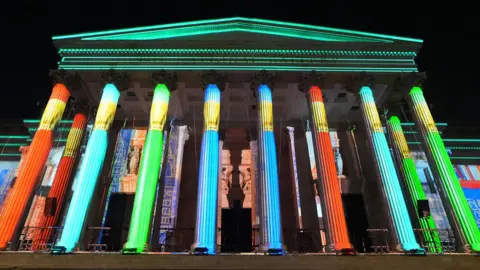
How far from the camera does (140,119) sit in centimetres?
2448

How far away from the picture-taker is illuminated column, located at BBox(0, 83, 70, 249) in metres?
15.5

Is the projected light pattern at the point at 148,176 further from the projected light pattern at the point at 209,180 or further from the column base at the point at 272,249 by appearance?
the column base at the point at 272,249

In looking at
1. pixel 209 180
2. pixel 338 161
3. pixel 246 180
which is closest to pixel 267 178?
pixel 209 180

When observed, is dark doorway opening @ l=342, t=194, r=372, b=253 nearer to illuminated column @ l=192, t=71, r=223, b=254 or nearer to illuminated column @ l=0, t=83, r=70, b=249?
illuminated column @ l=192, t=71, r=223, b=254

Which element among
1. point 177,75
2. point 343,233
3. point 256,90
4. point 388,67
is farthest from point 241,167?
point 388,67

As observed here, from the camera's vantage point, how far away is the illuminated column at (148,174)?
592 inches

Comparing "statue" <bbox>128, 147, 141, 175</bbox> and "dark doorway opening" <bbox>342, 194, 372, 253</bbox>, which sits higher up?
"statue" <bbox>128, 147, 141, 175</bbox>

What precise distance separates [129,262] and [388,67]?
17.1m

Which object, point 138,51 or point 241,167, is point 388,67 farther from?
point 138,51

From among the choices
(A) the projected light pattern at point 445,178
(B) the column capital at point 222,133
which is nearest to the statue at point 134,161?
(B) the column capital at point 222,133

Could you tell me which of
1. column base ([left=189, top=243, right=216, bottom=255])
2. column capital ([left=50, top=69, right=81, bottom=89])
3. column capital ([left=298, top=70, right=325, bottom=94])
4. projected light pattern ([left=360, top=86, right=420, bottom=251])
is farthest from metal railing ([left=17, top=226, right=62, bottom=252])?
projected light pattern ([left=360, top=86, right=420, bottom=251])

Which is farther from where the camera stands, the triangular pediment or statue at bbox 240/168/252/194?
statue at bbox 240/168/252/194

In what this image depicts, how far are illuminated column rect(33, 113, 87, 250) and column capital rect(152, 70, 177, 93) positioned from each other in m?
5.81

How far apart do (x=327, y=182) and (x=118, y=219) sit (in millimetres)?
12722
